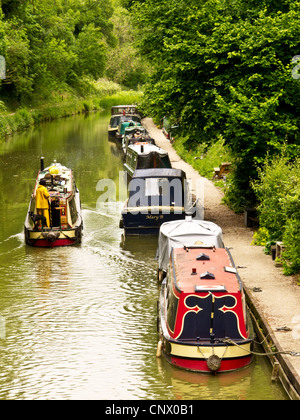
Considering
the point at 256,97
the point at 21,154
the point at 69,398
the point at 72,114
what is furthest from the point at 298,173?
the point at 72,114

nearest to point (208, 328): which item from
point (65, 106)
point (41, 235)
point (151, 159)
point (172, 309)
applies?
point (172, 309)

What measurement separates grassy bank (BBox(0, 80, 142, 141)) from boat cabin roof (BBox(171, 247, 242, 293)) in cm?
4029

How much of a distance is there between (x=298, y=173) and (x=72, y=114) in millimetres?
64306

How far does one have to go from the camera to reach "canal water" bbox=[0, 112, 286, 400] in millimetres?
12773

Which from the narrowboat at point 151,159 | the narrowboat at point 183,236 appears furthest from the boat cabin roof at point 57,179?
the narrowboat at point 183,236

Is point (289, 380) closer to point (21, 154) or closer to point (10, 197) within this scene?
point (10, 197)

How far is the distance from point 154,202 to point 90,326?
25.3ft

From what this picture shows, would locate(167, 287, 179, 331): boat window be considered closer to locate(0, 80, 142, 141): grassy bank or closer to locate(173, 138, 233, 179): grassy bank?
locate(173, 138, 233, 179): grassy bank

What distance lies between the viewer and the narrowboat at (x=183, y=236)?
16891mm

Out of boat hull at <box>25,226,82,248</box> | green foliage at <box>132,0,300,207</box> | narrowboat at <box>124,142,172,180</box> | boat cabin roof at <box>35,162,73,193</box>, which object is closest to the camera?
green foliage at <box>132,0,300,207</box>

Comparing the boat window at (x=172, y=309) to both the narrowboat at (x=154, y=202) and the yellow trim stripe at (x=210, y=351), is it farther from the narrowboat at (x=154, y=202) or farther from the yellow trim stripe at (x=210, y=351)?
the narrowboat at (x=154, y=202)

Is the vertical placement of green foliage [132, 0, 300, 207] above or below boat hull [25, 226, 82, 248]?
above

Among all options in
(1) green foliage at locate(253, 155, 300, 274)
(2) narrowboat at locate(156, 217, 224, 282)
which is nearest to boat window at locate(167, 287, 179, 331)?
(2) narrowboat at locate(156, 217, 224, 282)

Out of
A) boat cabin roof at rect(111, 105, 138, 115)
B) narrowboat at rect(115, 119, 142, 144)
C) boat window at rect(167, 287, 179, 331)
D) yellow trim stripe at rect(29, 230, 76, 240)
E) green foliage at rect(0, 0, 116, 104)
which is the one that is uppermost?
green foliage at rect(0, 0, 116, 104)
